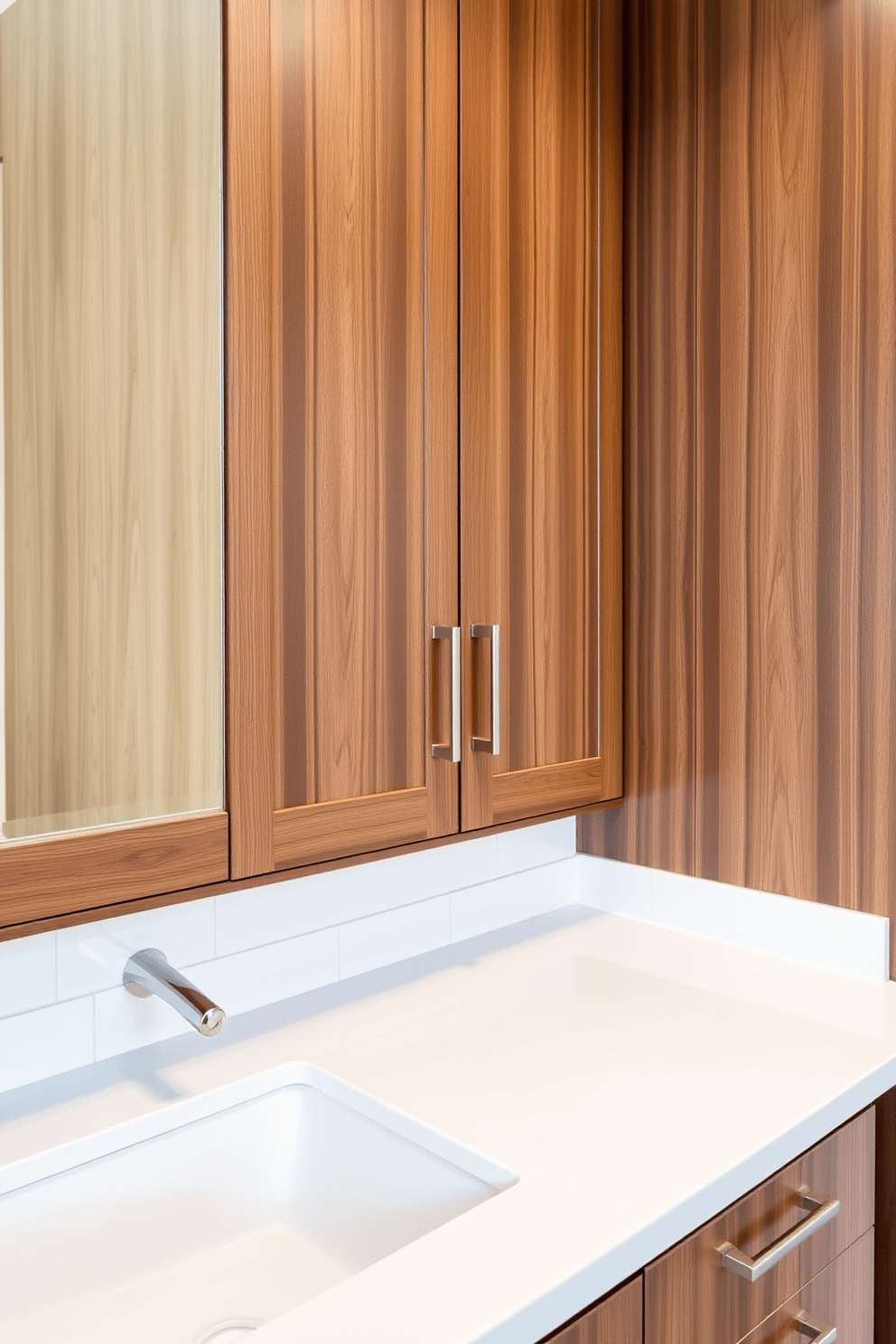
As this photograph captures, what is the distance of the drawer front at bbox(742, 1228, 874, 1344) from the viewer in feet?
3.51

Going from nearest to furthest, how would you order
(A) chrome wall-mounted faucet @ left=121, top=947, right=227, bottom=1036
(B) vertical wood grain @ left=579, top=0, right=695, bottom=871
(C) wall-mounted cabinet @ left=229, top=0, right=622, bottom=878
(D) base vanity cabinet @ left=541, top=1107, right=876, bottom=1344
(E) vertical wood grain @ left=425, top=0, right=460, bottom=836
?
1. (D) base vanity cabinet @ left=541, top=1107, right=876, bottom=1344
2. (A) chrome wall-mounted faucet @ left=121, top=947, right=227, bottom=1036
3. (C) wall-mounted cabinet @ left=229, top=0, right=622, bottom=878
4. (E) vertical wood grain @ left=425, top=0, right=460, bottom=836
5. (B) vertical wood grain @ left=579, top=0, right=695, bottom=871

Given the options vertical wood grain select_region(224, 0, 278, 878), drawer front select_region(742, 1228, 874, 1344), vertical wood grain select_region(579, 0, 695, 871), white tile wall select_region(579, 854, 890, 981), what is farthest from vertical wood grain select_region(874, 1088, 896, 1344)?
vertical wood grain select_region(224, 0, 278, 878)

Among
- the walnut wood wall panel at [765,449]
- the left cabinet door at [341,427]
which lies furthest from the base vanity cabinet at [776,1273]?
the left cabinet door at [341,427]

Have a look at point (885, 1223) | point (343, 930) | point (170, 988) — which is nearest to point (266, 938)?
point (343, 930)

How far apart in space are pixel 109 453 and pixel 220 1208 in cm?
78

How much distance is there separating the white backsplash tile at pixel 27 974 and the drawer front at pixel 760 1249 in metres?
0.68

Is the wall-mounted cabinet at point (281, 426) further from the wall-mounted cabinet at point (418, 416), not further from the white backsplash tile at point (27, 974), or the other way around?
the white backsplash tile at point (27, 974)

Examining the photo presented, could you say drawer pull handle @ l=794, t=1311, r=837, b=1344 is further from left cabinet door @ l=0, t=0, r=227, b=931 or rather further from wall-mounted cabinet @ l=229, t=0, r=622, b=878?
left cabinet door @ l=0, t=0, r=227, b=931

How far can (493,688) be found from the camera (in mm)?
1306

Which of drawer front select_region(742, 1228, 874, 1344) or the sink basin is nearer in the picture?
the sink basin

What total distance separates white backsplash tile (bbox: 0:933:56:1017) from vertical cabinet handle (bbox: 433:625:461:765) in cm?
49

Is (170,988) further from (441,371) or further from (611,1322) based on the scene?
(441,371)

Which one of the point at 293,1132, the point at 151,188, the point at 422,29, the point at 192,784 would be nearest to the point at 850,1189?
the point at 293,1132

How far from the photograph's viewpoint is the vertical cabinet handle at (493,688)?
130 cm
